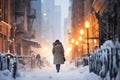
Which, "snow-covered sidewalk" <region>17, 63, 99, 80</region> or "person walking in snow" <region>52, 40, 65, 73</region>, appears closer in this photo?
"snow-covered sidewalk" <region>17, 63, 99, 80</region>

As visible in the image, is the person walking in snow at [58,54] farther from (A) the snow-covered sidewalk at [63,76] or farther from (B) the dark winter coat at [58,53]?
(A) the snow-covered sidewalk at [63,76]

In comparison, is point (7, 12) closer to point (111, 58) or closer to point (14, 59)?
point (14, 59)

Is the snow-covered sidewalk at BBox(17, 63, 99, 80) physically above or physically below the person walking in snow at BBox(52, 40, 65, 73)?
below

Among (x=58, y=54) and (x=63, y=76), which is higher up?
(x=58, y=54)

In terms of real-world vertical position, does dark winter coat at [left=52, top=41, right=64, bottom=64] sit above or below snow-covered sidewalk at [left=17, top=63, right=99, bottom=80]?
above

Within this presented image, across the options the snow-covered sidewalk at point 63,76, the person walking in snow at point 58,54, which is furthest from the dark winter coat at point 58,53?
the snow-covered sidewalk at point 63,76

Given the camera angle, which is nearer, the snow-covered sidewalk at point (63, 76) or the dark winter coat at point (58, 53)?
the snow-covered sidewalk at point (63, 76)

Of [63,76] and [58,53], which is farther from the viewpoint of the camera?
[58,53]

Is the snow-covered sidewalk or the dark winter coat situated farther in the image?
the dark winter coat

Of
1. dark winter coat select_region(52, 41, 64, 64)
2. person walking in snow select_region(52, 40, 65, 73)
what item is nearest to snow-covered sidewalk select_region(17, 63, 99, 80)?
person walking in snow select_region(52, 40, 65, 73)

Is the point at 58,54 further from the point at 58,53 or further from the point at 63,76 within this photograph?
the point at 63,76

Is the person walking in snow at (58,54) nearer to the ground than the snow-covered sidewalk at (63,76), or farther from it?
farther from it

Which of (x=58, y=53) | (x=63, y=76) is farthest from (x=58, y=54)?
(x=63, y=76)

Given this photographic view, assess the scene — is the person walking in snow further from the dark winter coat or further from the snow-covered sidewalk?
the snow-covered sidewalk
